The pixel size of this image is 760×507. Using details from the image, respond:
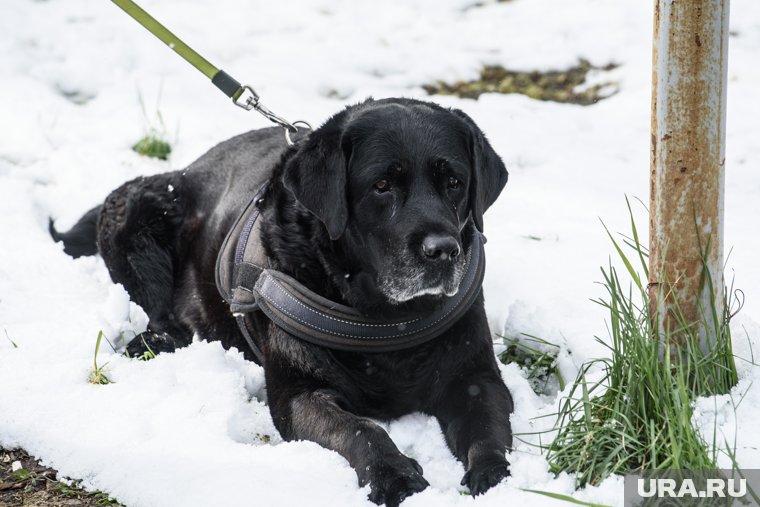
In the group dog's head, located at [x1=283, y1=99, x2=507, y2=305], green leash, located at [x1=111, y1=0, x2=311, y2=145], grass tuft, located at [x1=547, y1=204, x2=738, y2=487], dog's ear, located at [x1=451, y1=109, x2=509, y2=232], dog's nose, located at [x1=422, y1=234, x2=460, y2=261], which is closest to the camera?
grass tuft, located at [x1=547, y1=204, x2=738, y2=487]

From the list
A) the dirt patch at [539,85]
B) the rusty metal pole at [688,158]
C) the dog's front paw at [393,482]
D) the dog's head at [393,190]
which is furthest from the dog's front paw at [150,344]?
the dirt patch at [539,85]

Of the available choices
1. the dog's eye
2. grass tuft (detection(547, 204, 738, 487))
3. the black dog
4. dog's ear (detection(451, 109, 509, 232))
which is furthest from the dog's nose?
grass tuft (detection(547, 204, 738, 487))

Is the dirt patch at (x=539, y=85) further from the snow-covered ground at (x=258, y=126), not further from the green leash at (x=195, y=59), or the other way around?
the green leash at (x=195, y=59)

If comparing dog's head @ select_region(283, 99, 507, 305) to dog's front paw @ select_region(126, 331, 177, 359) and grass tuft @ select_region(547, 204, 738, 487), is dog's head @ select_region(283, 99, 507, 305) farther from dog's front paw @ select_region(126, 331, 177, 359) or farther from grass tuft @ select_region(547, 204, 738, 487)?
dog's front paw @ select_region(126, 331, 177, 359)

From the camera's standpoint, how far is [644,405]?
2529 millimetres

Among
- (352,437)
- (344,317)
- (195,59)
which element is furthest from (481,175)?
(195,59)

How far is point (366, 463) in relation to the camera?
2.72 meters

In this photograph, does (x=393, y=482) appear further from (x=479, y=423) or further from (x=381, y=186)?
(x=381, y=186)

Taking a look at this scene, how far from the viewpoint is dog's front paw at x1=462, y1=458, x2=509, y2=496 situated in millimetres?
2660

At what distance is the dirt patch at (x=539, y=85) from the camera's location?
6.18 meters

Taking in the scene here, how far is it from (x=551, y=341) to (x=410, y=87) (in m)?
3.38

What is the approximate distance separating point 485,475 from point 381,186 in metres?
1.03

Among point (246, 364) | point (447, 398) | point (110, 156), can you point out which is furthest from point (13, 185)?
point (447, 398)

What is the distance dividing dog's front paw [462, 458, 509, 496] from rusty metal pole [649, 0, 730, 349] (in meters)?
0.67
